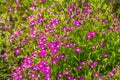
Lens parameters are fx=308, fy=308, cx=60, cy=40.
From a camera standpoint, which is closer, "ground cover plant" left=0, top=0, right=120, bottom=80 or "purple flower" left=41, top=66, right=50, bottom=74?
"purple flower" left=41, top=66, right=50, bottom=74

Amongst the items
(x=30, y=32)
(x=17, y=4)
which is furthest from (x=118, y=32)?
(x=17, y=4)

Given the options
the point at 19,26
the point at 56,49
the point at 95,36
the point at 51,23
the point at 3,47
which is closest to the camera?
the point at 56,49

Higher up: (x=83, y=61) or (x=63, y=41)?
(x=63, y=41)

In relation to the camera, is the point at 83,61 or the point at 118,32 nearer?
the point at 83,61

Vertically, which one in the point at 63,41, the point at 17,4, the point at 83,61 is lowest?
the point at 83,61

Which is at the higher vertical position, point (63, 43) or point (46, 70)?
point (63, 43)

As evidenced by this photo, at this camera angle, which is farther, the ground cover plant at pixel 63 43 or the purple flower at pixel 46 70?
the ground cover plant at pixel 63 43

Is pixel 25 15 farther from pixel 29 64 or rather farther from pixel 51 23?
pixel 29 64

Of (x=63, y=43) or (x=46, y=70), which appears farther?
(x=63, y=43)
